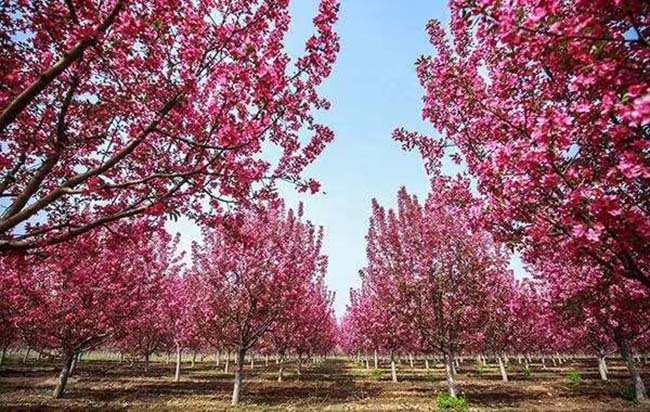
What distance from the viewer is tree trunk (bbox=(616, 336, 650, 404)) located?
19.4 meters

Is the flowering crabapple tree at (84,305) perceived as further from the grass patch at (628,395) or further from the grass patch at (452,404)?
the grass patch at (628,395)

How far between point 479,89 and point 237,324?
54.2ft

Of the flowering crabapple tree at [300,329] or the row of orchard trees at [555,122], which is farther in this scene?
the flowering crabapple tree at [300,329]

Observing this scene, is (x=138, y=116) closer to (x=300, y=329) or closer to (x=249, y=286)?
(x=249, y=286)

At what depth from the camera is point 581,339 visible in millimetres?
34000

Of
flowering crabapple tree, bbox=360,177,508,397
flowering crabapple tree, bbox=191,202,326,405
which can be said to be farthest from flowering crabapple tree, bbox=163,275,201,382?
flowering crabapple tree, bbox=360,177,508,397

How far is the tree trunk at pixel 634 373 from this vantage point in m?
19.4

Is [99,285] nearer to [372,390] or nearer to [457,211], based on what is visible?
[372,390]

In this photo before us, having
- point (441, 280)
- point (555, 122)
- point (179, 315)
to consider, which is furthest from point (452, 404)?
point (179, 315)

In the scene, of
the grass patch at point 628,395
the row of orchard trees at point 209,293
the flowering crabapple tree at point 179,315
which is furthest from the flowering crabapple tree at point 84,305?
the grass patch at point 628,395

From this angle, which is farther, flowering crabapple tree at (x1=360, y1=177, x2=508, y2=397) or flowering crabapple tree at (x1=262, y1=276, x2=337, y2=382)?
flowering crabapple tree at (x1=262, y1=276, x2=337, y2=382)

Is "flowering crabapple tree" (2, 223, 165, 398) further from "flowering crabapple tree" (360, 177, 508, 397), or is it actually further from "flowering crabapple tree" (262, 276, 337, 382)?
"flowering crabapple tree" (360, 177, 508, 397)

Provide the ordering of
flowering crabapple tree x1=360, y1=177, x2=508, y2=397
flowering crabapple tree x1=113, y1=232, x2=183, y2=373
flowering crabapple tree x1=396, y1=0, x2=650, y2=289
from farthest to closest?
1. flowering crabapple tree x1=113, y1=232, x2=183, y2=373
2. flowering crabapple tree x1=360, y1=177, x2=508, y2=397
3. flowering crabapple tree x1=396, y1=0, x2=650, y2=289

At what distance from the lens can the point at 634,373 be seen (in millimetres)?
20109
